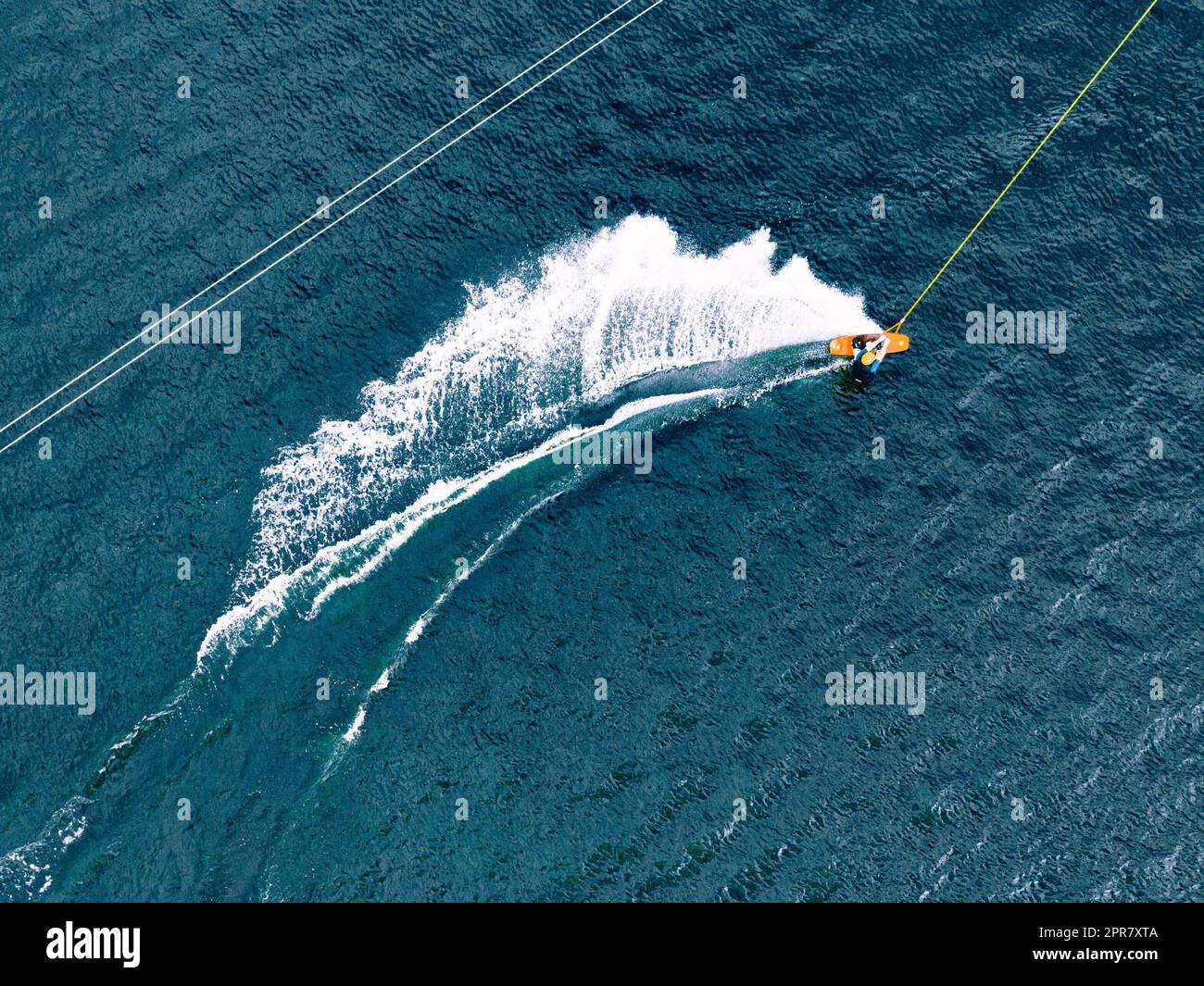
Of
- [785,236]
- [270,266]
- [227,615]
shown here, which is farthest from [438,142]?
[227,615]

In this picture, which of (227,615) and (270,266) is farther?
(270,266)

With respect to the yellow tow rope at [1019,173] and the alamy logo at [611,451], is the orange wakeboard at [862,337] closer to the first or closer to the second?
the yellow tow rope at [1019,173]

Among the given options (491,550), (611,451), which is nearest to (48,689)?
(491,550)

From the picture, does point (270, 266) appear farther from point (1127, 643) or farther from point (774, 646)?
point (1127, 643)

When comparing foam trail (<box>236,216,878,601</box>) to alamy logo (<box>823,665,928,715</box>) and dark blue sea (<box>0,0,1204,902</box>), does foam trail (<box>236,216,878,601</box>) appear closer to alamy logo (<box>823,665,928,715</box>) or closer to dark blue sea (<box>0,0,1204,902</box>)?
dark blue sea (<box>0,0,1204,902</box>)
